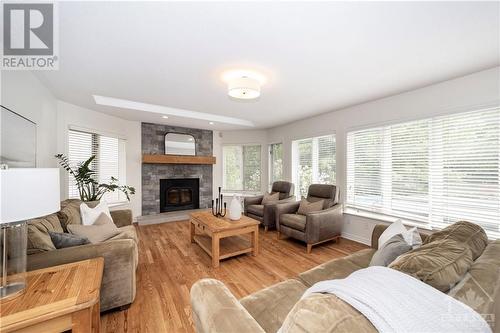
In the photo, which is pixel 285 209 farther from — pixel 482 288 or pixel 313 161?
pixel 482 288

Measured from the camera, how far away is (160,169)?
5000 millimetres

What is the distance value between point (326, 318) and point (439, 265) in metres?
0.70

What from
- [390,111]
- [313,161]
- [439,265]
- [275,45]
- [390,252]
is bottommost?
[390,252]

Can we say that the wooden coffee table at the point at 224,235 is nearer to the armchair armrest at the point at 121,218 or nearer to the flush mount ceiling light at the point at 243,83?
the armchair armrest at the point at 121,218

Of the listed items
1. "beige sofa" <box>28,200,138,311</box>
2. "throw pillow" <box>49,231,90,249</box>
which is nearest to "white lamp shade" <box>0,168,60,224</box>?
"beige sofa" <box>28,200,138,311</box>

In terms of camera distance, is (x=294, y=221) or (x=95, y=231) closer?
(x=95, y=231)

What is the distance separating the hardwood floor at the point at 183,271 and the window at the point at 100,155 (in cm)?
136

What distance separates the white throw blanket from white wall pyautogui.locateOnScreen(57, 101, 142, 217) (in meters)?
4.35

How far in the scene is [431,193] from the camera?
2.73 m

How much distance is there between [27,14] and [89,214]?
1.92 metres

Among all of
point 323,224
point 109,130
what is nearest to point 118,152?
point 109,130

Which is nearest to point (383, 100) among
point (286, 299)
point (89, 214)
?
point (286, 299)

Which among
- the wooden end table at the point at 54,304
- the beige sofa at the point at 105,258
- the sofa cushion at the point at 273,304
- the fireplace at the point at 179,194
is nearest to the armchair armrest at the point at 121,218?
the beige sofa at the point at 105,258

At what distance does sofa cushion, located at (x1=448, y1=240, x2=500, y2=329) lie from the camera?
0.75 m
